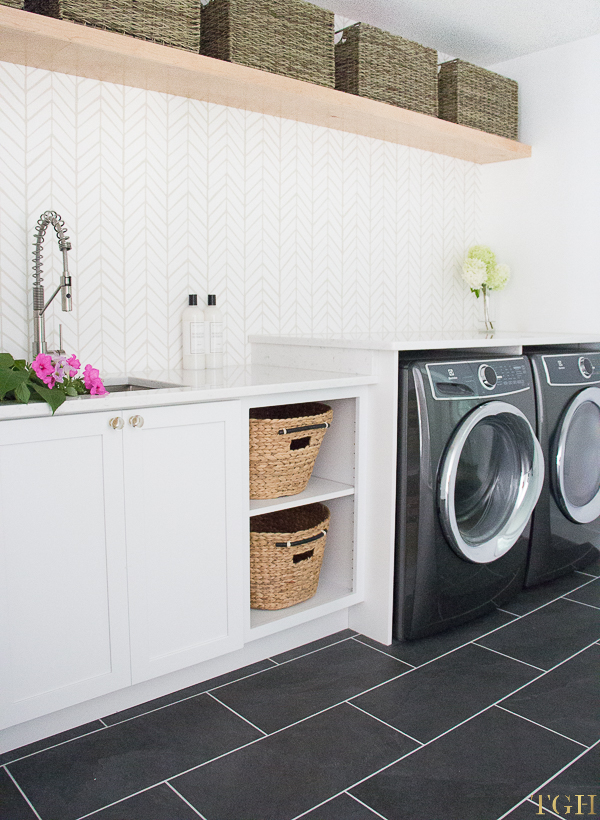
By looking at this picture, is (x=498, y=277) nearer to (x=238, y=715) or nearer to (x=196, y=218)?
(x=196, y=218)

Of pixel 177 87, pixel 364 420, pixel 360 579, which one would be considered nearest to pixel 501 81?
pixel 177 87

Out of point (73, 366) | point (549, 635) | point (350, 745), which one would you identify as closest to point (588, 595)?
point (549, 635)

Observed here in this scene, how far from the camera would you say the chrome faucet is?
2.00 meters

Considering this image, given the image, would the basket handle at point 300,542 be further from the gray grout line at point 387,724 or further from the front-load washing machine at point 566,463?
the front-load washing machine at point 566,463

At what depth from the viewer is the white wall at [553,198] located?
3162mm

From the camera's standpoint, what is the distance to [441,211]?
3.44m

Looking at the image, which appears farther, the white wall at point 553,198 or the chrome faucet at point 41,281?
the white wall at point 553,198

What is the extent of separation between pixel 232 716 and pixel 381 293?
6.44 feet

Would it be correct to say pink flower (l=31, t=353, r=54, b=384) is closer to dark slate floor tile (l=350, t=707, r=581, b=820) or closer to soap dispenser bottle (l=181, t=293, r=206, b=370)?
soap dispenser bottle (l=181, t=293, r=206, b=370)

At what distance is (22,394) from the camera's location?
1581 mm

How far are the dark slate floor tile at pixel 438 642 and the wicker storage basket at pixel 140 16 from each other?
6.34ft

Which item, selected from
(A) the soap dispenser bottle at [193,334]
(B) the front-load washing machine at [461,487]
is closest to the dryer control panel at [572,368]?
(B) the front-load washing machine at [461,487]

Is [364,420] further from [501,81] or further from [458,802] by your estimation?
[501,81]

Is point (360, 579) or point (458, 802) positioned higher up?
point (360, 579)
